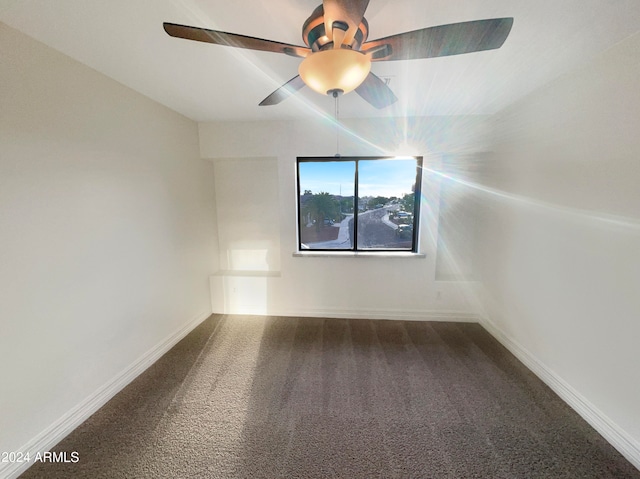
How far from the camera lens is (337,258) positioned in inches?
122

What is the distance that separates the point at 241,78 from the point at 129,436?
101 inches

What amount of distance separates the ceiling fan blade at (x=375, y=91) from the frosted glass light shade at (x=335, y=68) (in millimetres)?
367

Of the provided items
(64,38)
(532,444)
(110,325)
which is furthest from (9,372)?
(532,444)

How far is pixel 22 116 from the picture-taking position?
1375mm

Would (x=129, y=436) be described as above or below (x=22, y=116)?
below

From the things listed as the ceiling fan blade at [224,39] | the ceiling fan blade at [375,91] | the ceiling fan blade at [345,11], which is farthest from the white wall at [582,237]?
the ceiling fan blade at [224,39]

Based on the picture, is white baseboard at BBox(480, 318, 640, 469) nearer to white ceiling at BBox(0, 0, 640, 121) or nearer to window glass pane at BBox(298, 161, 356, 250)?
window glass pane at BBox(298, 161, 356, 250)

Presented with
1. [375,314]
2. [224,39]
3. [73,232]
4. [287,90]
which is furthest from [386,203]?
[73,232]

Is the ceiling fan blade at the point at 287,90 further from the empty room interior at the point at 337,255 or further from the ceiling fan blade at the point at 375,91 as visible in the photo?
the ceiling fan blade at the point at 375,91

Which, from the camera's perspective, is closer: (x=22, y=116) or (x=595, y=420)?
(x=22, y=116)

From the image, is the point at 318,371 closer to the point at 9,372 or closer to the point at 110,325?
the point at 110,325

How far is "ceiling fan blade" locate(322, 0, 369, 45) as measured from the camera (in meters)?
0.88

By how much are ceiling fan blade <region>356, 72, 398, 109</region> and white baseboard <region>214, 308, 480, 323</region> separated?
2.36m

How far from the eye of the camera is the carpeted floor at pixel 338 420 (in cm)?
140
